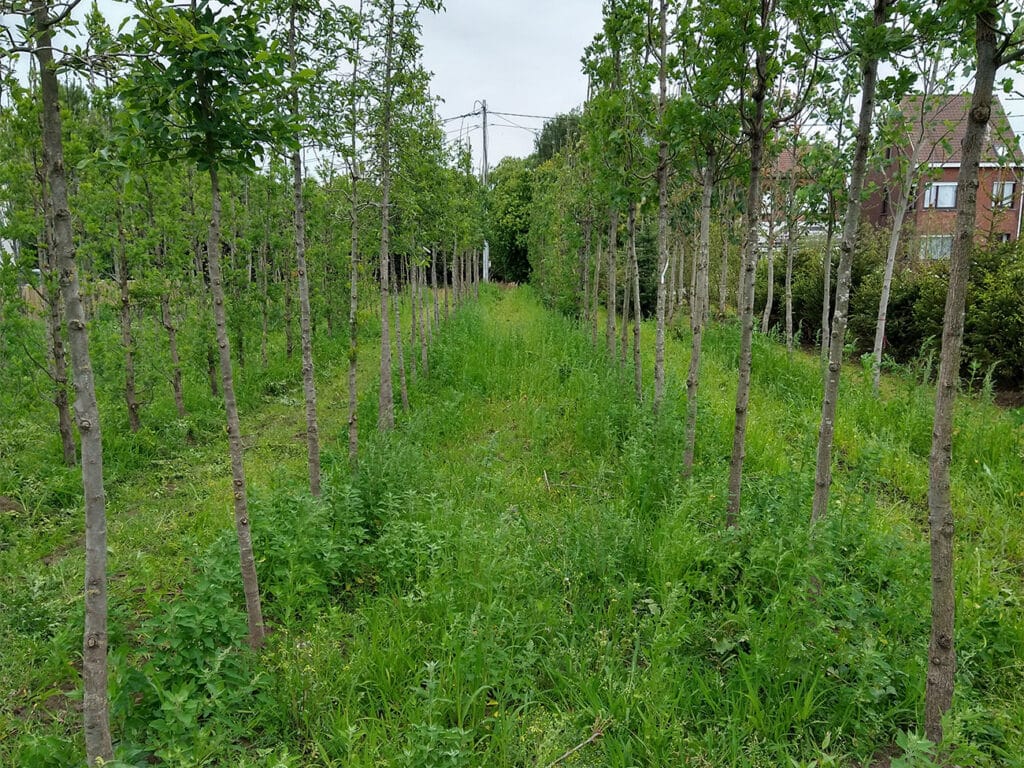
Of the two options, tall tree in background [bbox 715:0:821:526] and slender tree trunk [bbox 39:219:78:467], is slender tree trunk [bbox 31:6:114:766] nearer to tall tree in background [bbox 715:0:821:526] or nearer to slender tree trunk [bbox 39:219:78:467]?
tall tree in background [bbox 715:0:821:526]

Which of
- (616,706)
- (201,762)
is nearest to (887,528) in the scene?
(616,706)

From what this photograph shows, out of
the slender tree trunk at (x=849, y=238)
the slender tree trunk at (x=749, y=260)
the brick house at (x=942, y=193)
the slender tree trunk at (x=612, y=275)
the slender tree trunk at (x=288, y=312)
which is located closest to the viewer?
the slender tree trunk at (x=849, y=238)

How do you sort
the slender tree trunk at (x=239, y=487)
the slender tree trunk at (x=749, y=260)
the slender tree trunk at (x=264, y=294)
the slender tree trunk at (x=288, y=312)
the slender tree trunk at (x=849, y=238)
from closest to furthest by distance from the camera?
the slender tree trunk at (x=849, y=238) → the slender tree trunk at (x=239, y=487) → the slender tree trunk at (x=749, y=260) → the slender tree trunk at (x=264, y=294) → the slender tree trunk at (x=288, y=312)

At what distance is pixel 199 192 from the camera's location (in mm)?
9539

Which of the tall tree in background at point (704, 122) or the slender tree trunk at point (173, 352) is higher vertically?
the tall tree in background at point (704, 122)

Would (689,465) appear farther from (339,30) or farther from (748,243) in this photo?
(339,30)

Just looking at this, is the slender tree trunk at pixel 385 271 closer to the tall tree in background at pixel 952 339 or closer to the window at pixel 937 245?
the tall tree in background at pixel 952 339

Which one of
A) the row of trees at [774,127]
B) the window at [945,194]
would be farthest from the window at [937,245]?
the row of trees at [774,127]

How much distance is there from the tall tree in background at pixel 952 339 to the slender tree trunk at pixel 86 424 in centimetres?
371

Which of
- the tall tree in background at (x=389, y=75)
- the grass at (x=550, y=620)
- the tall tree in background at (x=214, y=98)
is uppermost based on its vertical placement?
the tall tree in background at (x=389, y=75)

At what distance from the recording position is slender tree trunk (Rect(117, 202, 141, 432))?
7.99 metres

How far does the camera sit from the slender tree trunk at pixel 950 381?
7.66 feet

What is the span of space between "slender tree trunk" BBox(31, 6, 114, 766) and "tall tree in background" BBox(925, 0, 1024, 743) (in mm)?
3710

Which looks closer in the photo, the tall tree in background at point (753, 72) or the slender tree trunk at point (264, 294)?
the tall tree in background at point (753, 72)
